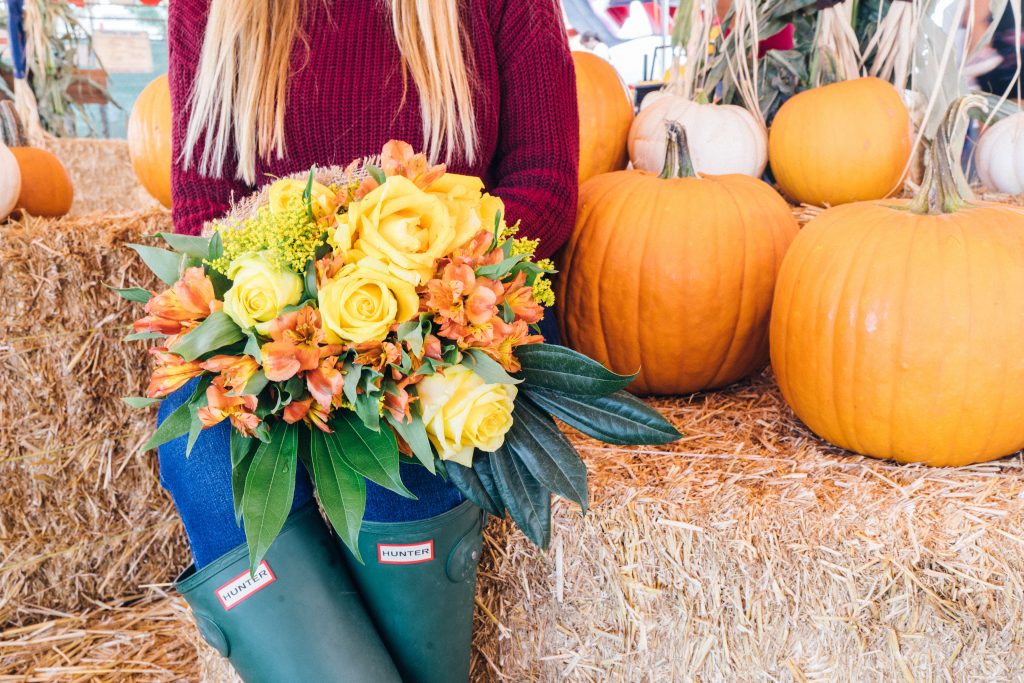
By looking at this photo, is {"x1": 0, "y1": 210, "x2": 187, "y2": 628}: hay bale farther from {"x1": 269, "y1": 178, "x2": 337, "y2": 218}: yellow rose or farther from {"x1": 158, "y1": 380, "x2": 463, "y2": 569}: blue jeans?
{"x1": 269, "y1": 178, "x2": 337, "y2": 218}: yellow rose

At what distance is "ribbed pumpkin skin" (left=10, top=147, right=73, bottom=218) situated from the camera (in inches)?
59.6

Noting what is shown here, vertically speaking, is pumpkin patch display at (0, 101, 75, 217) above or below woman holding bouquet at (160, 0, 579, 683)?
below

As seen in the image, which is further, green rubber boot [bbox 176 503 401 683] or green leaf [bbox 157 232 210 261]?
green rubber boot [bbox 176 503 401 683]

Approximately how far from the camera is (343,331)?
2.05 ft

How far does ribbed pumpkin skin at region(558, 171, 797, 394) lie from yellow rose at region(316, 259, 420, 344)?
53cm

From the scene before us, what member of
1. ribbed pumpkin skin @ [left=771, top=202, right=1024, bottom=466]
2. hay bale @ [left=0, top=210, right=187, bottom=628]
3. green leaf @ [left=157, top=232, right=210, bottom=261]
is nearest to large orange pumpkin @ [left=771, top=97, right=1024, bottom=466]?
ribbed pumpkin skin @ [left=771, top=202, right=1024, bottom=466]

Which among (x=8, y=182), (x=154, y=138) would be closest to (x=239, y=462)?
(x=8, y=182)

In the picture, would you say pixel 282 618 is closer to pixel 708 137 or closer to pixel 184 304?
pixel 184 304

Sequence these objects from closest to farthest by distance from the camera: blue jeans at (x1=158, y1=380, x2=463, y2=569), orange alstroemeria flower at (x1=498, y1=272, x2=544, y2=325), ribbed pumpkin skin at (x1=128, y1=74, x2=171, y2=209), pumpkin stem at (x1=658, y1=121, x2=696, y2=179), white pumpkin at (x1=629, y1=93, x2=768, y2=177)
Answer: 1. orange alstroemeria flower at (x1=498, y1=272, x2=544, y2=325)
2. blue jeans at (x1=158, y1=380, x2=463, y2=569)
3. pumpkin stem at (x1=658, y1=121, x2=696, y2=179)
4. white pumpkin at (x1=629, y1=93, x2=768, y2=177)
5. ribbed pumpkin skin at (x1=128, y1=74, x2=171, y2=209)

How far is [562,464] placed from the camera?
775 millimetres

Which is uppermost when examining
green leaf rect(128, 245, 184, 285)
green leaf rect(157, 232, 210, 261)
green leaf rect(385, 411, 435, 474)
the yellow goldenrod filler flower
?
the yellow goldenrod filler flower

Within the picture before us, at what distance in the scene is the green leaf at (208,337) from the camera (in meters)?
0.62

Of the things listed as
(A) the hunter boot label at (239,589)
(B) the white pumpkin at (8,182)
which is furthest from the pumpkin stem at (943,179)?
(B) the white pumpkin at (8,182)

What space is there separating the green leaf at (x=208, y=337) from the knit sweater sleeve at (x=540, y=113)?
1.60 ft
